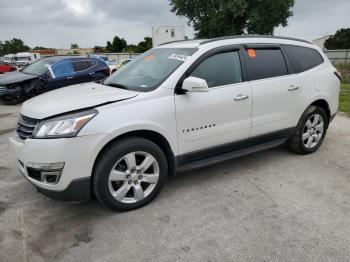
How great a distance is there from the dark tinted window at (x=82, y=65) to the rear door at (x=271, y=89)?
7980mm

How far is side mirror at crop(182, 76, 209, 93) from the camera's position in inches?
130

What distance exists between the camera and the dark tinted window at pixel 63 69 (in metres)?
10.4

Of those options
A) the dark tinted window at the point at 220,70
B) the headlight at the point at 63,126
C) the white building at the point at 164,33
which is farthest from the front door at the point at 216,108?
the white building at the point at 164,33

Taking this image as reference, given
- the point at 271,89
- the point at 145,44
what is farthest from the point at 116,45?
the point at 271,89

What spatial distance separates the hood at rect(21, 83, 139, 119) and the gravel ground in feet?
3.49

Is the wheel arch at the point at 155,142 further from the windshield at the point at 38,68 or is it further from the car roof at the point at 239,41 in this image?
the windshield at the point at 38,68

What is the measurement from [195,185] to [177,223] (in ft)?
2.88

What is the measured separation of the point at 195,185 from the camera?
395 centimetres

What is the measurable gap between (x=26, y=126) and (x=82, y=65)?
8.35m

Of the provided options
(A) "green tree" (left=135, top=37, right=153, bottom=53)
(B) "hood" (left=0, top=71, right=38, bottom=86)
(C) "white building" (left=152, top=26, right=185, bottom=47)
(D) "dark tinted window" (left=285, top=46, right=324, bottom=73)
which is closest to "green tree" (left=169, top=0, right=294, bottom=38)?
(C) "white building" (left=152, top=26, right=185, bottom=47)

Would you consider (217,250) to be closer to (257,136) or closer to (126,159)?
(126,159)

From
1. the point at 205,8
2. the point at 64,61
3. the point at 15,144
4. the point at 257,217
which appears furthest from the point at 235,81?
the point at 205,8

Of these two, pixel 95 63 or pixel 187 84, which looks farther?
pixel 95 63

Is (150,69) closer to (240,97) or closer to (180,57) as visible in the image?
(180,57)
